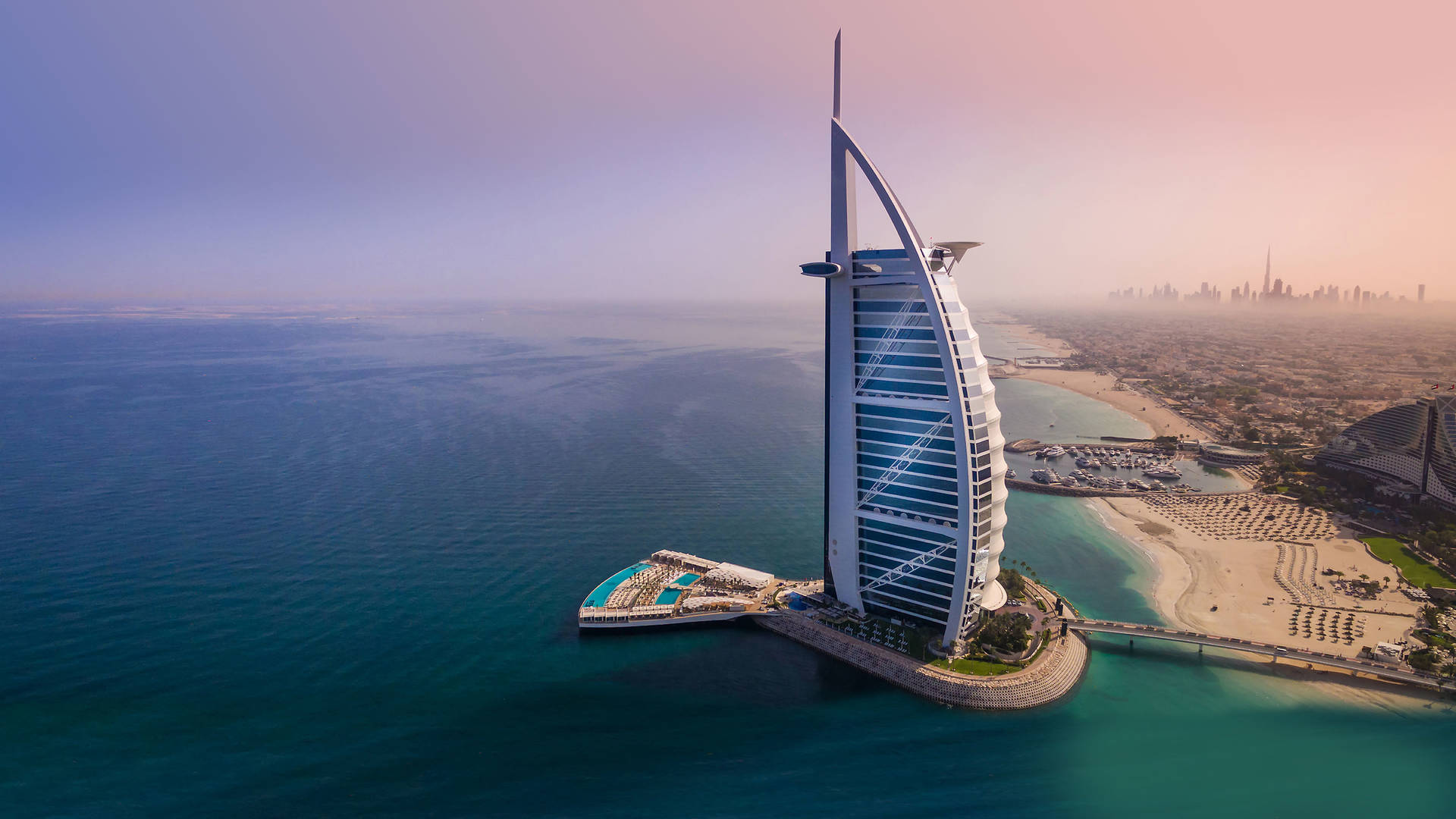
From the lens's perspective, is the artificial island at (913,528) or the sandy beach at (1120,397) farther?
the sandy beach at (1120,397)

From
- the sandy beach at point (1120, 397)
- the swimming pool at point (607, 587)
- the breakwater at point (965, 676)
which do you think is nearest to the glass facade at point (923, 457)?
the breakwater at point (965, 676)

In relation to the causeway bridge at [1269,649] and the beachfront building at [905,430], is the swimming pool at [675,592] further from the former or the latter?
the causeway bridge at [1269,649]

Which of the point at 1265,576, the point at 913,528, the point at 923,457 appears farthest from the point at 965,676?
the point at 1265,576

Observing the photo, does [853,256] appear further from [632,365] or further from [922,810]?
[632,365]

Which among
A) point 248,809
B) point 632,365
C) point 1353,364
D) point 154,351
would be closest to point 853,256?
point 248,809

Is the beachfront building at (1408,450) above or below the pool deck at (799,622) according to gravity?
above

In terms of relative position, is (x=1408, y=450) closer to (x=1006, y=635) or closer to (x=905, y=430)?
(x=1006, y=635)
